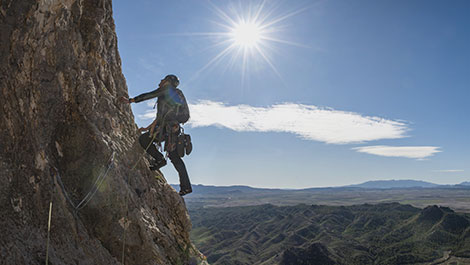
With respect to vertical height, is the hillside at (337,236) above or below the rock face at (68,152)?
below

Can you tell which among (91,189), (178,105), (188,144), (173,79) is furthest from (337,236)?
(91,189)

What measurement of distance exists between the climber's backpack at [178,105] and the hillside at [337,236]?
87.0 metres

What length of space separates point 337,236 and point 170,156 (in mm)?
123365

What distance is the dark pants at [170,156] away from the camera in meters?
6.48

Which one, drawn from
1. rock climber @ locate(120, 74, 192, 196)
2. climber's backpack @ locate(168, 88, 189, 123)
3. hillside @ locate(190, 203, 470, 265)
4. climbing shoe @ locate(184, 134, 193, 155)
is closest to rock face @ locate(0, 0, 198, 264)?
rock climber @ locate(120, 74, 192, 196)

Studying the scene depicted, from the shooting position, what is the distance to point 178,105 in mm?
6469

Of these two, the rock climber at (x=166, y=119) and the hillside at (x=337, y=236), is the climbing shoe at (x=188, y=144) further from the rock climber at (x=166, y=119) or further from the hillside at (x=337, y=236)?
the hillside at (x=337, y=236)

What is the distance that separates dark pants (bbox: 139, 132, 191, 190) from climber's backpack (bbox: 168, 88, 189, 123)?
0.75 metres

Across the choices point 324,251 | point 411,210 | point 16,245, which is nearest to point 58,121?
point 16,245

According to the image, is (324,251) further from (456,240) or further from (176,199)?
(176,199)

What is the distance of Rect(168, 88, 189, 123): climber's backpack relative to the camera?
252 inches

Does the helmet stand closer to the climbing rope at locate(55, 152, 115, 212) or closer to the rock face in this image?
the rock face

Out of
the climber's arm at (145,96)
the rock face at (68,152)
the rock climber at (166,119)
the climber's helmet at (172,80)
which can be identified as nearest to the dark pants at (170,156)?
the rock climber at (166,119)

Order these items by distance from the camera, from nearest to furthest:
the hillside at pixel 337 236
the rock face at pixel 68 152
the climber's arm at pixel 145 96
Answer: the rock face at pixel 68 152 < the climber's arm at pixel 145 96 < the hillside at pixel 337 236
